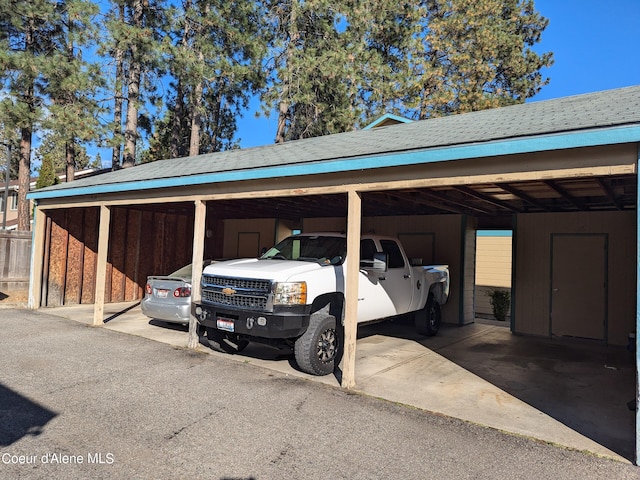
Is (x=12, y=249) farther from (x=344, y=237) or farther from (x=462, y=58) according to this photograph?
(x=462, y=58)

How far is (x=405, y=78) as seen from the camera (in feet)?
68.3

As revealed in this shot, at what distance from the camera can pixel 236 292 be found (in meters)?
6.30

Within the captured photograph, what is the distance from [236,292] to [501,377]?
4103 millimetres

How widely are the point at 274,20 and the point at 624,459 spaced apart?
2169 cm

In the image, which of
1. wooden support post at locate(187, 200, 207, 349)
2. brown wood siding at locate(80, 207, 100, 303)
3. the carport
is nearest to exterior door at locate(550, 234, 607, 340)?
the carport

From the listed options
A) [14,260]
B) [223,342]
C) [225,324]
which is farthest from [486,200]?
[14,260]

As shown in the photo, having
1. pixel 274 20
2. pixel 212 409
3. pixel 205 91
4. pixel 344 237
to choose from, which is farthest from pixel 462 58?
pixel 212 409

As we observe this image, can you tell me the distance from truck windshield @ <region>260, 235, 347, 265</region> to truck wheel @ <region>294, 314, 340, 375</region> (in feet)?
3.25

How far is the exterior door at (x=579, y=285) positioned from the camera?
9445mm

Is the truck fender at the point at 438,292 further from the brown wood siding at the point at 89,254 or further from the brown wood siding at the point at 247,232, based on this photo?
the brown wood siding at the point at 89,254

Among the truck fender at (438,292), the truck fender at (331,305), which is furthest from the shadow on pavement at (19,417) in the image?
the truck fender at (438,292)

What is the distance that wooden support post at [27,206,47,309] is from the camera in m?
11.5

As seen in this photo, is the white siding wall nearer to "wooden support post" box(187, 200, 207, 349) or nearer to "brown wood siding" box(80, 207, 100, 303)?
"wooden support post" box(187, 200, 207, 349)

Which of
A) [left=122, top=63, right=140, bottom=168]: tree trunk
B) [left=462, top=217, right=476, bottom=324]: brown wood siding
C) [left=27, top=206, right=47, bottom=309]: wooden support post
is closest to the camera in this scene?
[left=462, top=217, right=476, bottom=324]: brown wood siding
